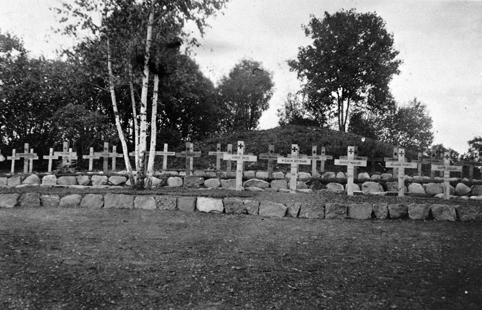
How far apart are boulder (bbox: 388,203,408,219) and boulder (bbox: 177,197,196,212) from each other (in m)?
4.10

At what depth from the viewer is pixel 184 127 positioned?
27734 mm

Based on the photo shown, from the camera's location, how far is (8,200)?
8094mm

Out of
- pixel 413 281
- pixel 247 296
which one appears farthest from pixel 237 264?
pixel 413 281

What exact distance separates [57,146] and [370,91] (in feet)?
76.1

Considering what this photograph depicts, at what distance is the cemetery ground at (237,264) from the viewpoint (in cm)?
316

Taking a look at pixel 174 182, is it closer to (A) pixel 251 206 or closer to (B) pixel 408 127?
(A) pixel 251 206

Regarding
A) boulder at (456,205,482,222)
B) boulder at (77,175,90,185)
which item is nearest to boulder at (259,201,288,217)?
boulder at (456,205,482,222)

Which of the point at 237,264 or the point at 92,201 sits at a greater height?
the point at 92,201

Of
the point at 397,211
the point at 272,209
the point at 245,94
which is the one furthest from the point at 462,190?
the point at 245,94

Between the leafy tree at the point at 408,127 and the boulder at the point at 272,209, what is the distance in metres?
21.0

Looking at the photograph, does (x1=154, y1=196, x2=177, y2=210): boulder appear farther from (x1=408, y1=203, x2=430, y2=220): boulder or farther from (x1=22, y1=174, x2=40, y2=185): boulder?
(x1=22, y1=174, x2=40, y2=185): boulder

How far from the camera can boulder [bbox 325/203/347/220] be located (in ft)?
23.3

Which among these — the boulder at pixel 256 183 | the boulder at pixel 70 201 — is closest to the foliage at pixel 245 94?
the boulder at pixel 256 183

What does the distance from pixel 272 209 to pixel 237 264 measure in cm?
326
